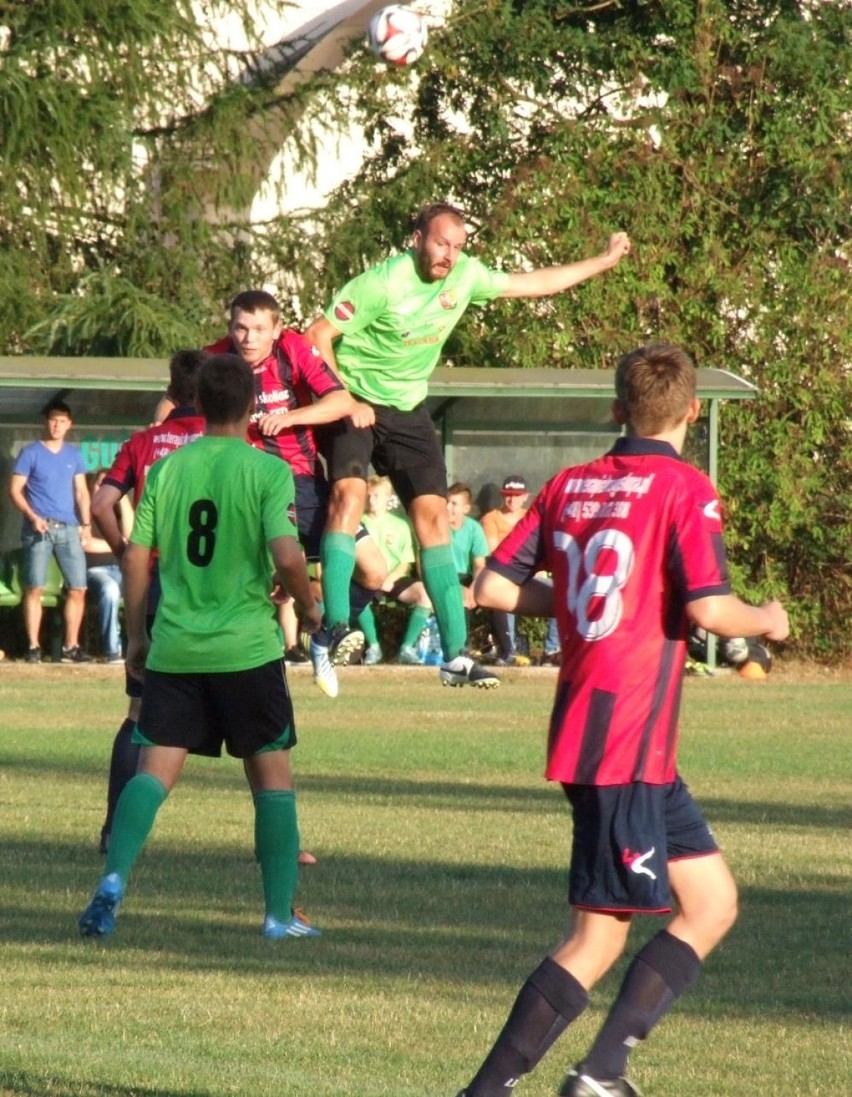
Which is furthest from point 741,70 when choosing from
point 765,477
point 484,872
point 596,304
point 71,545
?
point 484,872

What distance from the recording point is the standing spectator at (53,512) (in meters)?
19.2

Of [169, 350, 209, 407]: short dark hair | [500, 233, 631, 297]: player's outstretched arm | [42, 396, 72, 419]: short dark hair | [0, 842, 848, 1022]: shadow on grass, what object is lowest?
[0, 842, 848, 1022]: shadow on grass

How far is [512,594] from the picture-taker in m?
4.84

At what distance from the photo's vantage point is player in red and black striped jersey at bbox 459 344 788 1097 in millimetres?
4473

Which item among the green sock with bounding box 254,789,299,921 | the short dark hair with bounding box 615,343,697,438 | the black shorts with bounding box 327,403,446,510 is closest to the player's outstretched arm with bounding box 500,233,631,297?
the black shorts with bounding box 327,403,446,510

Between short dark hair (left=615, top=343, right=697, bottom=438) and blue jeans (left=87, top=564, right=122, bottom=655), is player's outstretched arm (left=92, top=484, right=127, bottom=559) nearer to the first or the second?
short dark hair (left=615, top=343, right=697, bottom=438)

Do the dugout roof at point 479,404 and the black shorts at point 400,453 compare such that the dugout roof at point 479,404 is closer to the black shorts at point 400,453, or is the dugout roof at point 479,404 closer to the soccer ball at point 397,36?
the soccer ball at point 397,36

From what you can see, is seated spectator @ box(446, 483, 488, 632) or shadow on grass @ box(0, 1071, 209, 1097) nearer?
shadow on grass @ box(0, 1071, 209, 1097)

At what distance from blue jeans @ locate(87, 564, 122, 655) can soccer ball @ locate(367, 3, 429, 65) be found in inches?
283

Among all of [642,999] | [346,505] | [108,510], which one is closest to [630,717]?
[642,999]

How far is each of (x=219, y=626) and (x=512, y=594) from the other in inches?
82.8

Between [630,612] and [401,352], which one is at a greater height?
[401,352]

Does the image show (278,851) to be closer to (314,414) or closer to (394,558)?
(314,414)

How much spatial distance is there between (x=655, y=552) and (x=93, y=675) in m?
15.1
